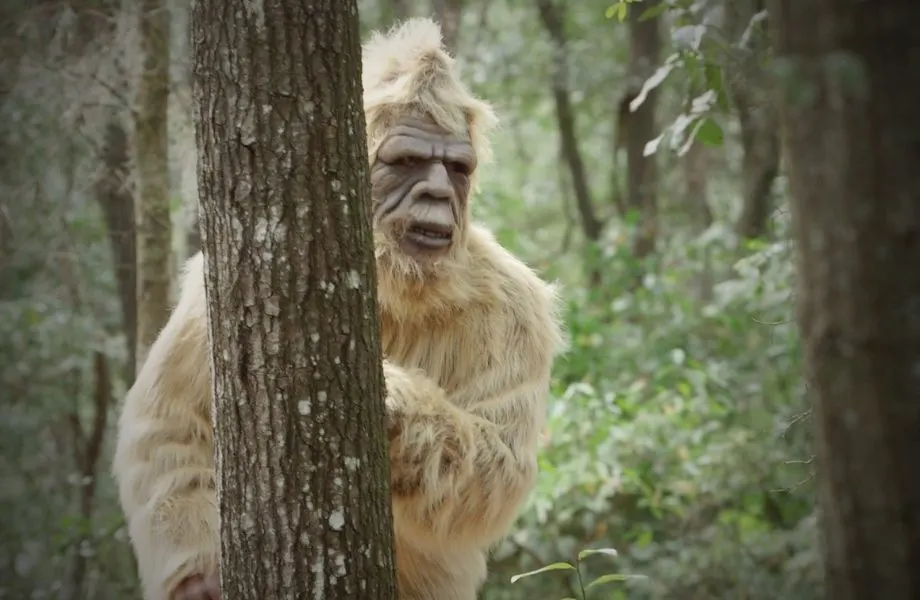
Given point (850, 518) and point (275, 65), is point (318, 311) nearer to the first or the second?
point (275, 65)

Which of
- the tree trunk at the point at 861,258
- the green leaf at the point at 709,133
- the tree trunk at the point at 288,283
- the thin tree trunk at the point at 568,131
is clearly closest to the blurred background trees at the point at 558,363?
the green leaf at the point at 709,133

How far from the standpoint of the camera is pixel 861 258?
140 cm

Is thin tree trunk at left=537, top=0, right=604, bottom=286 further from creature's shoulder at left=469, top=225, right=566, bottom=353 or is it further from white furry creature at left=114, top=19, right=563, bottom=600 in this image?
white furry creature at left=114, top=19, right=563, bottom=600

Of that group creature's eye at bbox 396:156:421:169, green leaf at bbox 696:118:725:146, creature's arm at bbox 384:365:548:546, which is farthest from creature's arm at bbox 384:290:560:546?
green leaf at bbox 696:118:725:146

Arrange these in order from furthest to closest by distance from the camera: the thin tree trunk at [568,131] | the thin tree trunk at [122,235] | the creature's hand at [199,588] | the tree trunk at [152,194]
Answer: the thin tree trunk at [568,131], the thin tree trunk at [122,235], the tree trunk at [152,194], the creature's hand at [199,588]

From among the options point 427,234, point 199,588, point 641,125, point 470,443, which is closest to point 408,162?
point 427,234

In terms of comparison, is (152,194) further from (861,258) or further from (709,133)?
(861,258)

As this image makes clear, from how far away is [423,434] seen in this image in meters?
3.33

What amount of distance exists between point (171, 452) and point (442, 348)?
1.11 m

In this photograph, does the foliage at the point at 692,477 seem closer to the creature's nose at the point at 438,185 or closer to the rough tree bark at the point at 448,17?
the creature's nose at the point at 438,185

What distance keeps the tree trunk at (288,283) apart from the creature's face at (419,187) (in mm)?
1155

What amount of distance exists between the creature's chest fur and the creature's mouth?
363mm

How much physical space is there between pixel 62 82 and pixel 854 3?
17.2 feet

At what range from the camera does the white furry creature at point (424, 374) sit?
138 inches
